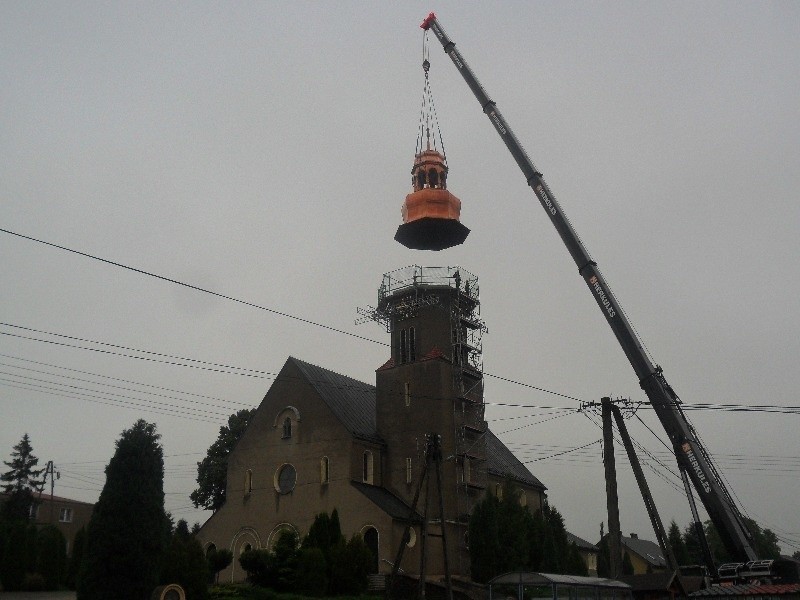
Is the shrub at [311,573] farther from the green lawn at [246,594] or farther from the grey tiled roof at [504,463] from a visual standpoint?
the grey tiled roof at [504,463]

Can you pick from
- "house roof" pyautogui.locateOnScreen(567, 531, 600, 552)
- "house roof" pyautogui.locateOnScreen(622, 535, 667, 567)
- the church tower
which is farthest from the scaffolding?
"house roof" pyautogui.locateOnScreen(622, 535, 667, 567)

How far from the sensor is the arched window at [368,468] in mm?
45719

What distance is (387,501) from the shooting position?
44.2m

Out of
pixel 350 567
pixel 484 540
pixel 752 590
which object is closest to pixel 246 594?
pixel 350 567

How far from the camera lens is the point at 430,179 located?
4597cm

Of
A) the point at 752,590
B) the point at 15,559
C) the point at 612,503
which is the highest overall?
the point at 612,503

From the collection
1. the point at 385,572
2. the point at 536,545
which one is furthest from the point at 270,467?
the point at 536,545

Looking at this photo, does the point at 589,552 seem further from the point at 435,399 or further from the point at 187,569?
the point at 187,569

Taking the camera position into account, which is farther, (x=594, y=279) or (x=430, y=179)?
(x=430, y=179)

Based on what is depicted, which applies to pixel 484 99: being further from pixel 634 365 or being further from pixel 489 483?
pixel 489 483

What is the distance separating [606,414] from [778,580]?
9223mm

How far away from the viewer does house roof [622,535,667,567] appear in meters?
87.4

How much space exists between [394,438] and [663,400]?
745 inches

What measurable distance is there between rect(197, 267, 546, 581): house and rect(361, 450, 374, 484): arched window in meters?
0.06
